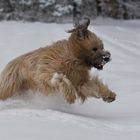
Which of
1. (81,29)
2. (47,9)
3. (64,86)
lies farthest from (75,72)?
(47,9)

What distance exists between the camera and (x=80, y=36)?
22.6ft

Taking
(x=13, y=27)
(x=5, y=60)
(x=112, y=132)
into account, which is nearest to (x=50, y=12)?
(x=13, y=27)

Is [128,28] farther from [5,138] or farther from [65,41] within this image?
[5,138]

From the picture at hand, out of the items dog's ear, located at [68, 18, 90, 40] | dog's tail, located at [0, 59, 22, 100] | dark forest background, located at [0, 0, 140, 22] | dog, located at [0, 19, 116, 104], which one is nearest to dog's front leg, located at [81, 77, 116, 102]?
dog, located at [0, 19, 116, 104]

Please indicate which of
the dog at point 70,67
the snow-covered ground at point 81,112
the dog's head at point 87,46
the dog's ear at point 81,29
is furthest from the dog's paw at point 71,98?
the dog's ear at point 81,29

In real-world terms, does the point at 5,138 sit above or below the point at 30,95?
above

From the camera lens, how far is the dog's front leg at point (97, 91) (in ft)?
23.0

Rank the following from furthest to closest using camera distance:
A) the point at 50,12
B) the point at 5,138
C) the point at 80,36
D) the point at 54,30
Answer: the point at 50,12, the point at 54,30, the point at 80,36, the point at 5,138

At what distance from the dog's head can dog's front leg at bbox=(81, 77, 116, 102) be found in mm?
272

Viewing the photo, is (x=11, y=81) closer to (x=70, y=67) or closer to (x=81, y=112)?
(x=70, y=67)

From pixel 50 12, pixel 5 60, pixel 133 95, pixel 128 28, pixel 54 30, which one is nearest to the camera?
pixel 133 95

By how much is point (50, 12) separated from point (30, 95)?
414 inches

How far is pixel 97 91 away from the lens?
7074 millimetres

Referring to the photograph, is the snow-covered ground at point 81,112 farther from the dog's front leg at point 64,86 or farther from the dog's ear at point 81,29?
the dog's ear at point 81,29
